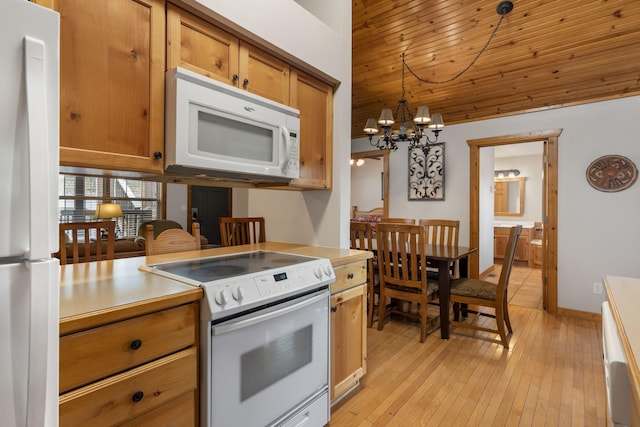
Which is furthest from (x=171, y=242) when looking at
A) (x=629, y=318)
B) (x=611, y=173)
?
(x=611, y=173)

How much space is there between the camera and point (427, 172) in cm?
462

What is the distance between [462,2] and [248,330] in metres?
2.77

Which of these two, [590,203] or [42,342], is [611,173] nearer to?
[590,203]

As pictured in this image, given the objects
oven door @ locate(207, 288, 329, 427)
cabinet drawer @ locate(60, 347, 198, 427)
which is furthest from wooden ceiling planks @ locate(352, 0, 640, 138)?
Result: cabinet drawer @ locate(60, 347, 198, 427)

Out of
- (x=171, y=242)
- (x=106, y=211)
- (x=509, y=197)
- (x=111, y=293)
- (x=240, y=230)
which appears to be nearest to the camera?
(x=111, y=293)

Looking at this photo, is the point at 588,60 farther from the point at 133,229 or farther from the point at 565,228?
the point at 133,229

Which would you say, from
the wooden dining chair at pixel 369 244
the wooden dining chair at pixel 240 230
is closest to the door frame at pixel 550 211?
the wooden dining chair at pixel 369 244

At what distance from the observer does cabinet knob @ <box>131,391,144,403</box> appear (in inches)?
38.3

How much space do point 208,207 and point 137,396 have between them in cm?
664

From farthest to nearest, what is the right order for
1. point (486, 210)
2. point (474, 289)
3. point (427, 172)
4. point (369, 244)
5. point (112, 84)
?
1. point (486, 210)
2. point (427, 172)
3. point (369, 244)
4. point (474, 289)
5. point (112, 84)

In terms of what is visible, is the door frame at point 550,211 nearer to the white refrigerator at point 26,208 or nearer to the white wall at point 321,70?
the white wall at point 321,70

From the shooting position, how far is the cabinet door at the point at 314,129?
2049 millimetres

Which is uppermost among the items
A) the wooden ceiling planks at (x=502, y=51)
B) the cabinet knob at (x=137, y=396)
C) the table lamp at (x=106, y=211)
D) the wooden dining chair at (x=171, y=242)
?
the wooden ceiling planks at (x=502, y=51)

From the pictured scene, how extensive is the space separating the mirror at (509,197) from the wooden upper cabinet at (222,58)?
686cm
